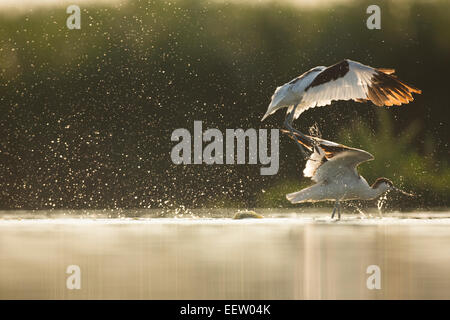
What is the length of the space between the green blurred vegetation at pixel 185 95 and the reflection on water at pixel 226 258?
16.1 ft

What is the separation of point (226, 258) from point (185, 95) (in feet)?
33.4

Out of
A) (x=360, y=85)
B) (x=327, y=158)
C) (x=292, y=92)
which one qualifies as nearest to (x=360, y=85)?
(x=360, y=85)

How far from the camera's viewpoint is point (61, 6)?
782 inches

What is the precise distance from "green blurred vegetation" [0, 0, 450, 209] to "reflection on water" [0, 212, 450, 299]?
16.1 ft

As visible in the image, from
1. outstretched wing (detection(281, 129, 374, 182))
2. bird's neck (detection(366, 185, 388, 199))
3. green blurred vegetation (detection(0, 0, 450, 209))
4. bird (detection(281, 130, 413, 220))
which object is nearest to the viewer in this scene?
outstretched wing (detection(281, 129, 374, 182))

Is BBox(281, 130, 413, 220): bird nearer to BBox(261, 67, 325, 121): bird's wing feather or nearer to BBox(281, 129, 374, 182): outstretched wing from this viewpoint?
BBox(281, 129, 374, 182): outstretched wing

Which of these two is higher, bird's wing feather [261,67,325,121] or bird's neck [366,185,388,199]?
bird's wing feather [261,67,325,121]

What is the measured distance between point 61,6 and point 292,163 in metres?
5.79

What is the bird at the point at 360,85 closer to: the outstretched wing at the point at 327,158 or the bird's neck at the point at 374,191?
the outstretched wing at the point at 327,158

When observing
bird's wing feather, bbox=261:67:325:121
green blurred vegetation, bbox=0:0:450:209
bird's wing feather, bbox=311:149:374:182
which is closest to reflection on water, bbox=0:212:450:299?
bird's wing feather, bbox=311:149:374:182

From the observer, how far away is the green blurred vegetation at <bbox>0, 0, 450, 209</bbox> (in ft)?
58.3

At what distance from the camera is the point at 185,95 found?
18.7m

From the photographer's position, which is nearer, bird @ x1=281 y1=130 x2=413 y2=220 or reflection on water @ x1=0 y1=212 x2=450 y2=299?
reflection on water @ x1=0 y1=212 x2=450 y2=299

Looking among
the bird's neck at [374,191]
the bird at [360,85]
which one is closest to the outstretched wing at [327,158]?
the bird's neck at [374,191]
